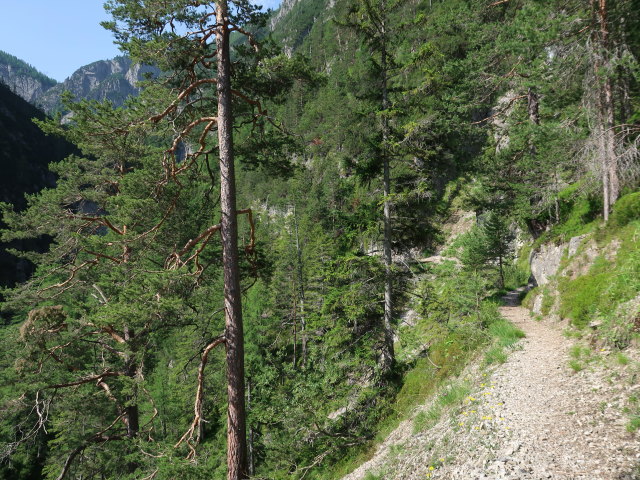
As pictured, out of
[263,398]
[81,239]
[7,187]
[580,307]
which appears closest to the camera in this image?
[580,307]

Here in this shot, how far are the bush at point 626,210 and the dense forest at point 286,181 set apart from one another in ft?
0.12

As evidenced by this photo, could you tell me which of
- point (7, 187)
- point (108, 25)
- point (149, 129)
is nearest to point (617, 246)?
point (149, 129)

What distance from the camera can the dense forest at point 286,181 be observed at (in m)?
6.01

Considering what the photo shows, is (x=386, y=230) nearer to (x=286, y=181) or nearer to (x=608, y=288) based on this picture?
(x=286, y=181)

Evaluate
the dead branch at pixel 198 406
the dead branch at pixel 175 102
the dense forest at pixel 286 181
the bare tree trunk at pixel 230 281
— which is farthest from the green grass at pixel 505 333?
the dead branch at pixel 175 102

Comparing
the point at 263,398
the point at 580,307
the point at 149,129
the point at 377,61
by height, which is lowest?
the point at 263,398

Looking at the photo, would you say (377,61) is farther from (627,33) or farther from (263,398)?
(263,398)

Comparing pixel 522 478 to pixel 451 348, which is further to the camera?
pixel 451 348

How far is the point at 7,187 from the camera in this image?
260 ft

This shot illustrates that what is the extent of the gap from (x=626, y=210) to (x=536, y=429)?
22.0ft

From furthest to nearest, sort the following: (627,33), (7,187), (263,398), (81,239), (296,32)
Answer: (296,32) → (7,187) → (263,398) → (81,239) → (627,33)

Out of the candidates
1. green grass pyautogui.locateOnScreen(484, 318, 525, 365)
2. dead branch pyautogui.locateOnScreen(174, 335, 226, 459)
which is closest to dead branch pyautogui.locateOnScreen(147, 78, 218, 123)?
dead branch pyautogui.locateOnScreen(174, 335, 226, 459)

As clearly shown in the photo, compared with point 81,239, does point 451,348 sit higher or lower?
lower

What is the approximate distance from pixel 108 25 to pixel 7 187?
103397 millimetres
